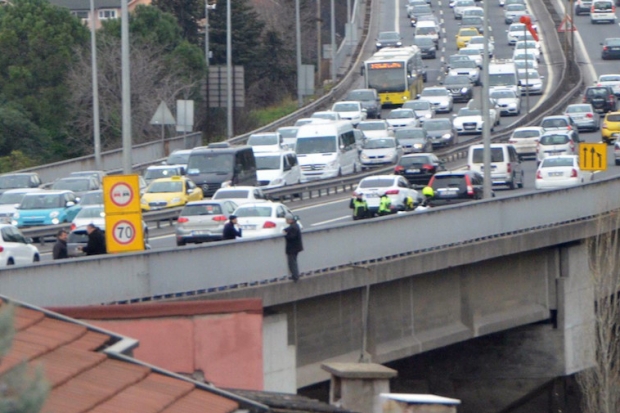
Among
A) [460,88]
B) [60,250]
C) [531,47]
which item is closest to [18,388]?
[60,250]

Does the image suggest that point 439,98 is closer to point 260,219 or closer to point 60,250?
point 260,219

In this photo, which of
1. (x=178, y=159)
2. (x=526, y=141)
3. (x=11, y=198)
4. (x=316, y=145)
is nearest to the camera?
(x=11, y=198)

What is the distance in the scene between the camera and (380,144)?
5144cm

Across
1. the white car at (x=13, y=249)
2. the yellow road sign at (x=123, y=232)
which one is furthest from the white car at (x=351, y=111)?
the yellow road sign at (x=123, y=232)

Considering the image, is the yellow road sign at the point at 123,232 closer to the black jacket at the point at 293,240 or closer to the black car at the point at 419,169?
the black jacket at the point at 293,240

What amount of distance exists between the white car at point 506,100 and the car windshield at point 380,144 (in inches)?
665

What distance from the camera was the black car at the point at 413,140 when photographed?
174 feet

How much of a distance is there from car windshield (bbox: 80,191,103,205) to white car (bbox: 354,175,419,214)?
7053 millimetres

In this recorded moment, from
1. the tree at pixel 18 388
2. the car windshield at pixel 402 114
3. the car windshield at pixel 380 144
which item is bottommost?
the car windshield at pixel 380 144

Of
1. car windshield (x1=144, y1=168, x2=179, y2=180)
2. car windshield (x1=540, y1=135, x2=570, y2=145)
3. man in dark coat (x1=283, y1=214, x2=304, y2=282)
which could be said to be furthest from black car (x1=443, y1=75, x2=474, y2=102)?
man in dark coat (x1=283, y1=214, x2=304, y2=282)

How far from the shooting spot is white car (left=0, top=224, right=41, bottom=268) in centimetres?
2488

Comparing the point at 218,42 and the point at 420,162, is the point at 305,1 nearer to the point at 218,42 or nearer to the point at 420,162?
the point at 218,42

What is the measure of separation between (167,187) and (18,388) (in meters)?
33.6

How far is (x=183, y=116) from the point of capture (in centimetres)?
4138
